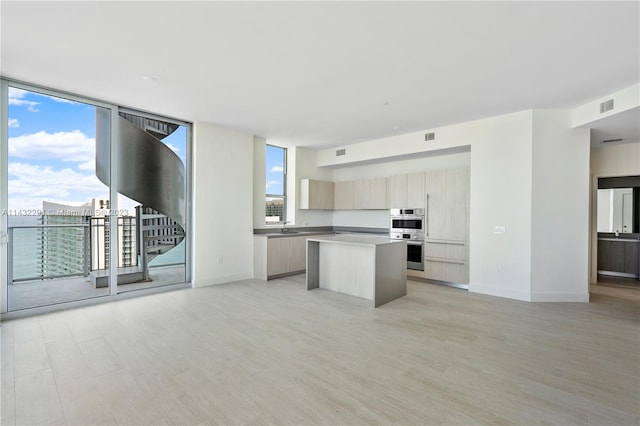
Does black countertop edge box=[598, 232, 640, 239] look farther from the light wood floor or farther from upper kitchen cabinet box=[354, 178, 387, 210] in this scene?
upper kitchen cabinet box=[354, 178, 387, 210]

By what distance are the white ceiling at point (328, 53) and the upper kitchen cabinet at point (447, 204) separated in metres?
1.26

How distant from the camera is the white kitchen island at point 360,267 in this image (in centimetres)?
429

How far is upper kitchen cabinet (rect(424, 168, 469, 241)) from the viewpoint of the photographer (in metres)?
5.29

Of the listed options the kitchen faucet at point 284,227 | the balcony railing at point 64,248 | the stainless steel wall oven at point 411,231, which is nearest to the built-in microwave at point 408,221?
the stainless steel wall oven at point 411,231

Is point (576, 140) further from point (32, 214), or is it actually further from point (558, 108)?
point (32, 214)

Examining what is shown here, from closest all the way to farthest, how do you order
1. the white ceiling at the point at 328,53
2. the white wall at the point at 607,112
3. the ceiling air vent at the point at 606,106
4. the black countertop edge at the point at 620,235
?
the white ceiling at the point at 328,53
the white wall at the point at 607,112
the ceiling air vent at the point at 606,106
the black countertop edge at the point at 620,235

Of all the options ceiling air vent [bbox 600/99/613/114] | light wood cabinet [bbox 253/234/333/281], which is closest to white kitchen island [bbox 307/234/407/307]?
light wood cabinet [bbox 253/234/333/281]

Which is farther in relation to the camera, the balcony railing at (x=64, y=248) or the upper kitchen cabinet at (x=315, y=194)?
the upper kitchen cabinet at (x=315, y=194)

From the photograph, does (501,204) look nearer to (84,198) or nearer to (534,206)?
(534,206)

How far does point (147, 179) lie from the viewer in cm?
488

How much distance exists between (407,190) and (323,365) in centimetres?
429

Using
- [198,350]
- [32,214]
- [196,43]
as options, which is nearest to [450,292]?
[198,350]

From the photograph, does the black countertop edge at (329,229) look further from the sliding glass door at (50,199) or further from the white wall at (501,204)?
the sliding glass door at (50,199)

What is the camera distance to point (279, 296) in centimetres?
472
